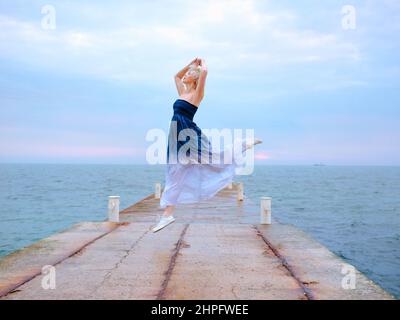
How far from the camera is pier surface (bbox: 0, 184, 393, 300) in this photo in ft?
17.0

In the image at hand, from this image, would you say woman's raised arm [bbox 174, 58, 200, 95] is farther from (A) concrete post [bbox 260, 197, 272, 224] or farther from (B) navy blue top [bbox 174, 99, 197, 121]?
(A) concrete post [bbox 260, 197, 272, 224]

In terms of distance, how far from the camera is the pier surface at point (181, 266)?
17.0ft

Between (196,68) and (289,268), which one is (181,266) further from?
(196,68)

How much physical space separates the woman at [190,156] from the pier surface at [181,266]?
3.51ft

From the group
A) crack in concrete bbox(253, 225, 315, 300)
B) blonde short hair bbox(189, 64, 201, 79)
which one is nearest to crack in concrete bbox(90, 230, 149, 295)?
crack in concrete bbox(253, 225, 315, 300)

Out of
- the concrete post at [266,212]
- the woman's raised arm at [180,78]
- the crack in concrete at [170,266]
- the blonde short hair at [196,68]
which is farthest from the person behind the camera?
the concrete post at [266,212]

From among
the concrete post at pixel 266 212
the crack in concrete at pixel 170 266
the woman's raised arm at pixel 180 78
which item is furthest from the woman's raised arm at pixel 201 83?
the concrete post at pixel 266 212

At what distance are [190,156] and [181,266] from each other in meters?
1.92

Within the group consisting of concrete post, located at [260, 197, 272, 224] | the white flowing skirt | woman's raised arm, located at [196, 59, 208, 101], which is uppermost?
woman's raised arm, located at [196, 59, 208, 101]

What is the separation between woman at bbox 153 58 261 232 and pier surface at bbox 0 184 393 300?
1.07m

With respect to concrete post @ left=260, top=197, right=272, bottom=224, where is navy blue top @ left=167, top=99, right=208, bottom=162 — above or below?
above

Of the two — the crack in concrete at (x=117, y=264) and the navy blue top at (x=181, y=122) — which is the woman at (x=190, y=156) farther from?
the crack in concrete at (x=117, y=264)

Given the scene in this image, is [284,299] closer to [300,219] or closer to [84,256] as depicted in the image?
[84,256]

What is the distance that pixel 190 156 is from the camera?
739 centimetres
